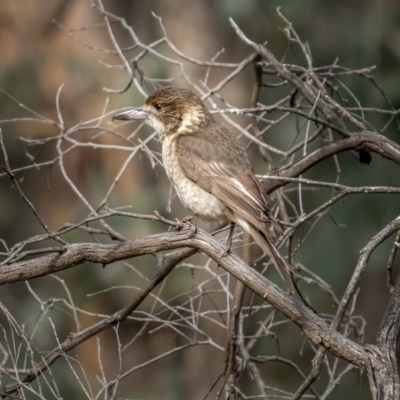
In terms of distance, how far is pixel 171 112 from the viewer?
5.00 m

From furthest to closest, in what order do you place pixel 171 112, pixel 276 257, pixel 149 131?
1. pixel 149 131
2. pixel 171 112
3. pixel 276 257

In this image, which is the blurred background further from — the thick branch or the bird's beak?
the thick branch

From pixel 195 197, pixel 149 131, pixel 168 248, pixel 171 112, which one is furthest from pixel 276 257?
pixel 149 131

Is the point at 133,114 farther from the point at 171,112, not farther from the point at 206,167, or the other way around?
the point at 206,167

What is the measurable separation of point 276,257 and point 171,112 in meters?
1.51

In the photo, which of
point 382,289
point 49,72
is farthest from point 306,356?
point 49,72

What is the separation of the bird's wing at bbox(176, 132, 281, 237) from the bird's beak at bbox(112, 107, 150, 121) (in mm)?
402

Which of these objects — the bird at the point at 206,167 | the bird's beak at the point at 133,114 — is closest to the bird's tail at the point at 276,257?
the bird at the point at 206,167

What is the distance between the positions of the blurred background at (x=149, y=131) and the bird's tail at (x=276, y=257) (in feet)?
11.4

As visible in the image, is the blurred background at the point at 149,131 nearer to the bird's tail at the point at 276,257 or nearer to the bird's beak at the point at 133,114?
the bird's beak at the point at 133,114

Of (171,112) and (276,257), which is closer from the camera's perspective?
(276,257)

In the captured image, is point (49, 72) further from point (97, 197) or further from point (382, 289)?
point (382, 289)

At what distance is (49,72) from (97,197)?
1.54 meters

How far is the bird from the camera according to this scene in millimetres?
4109
